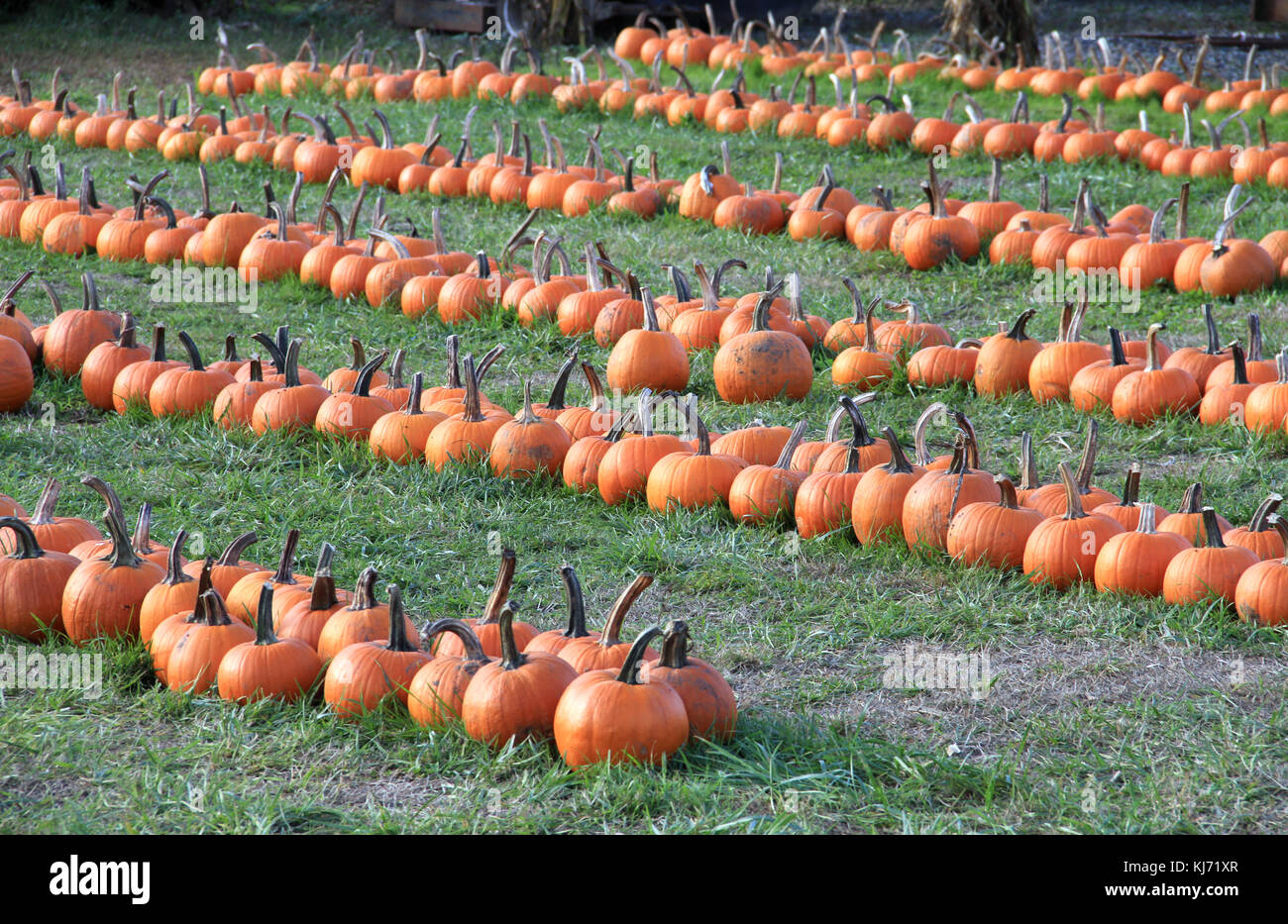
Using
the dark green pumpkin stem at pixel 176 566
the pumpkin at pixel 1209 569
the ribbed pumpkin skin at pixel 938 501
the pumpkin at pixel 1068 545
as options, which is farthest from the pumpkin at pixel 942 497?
the dark green pumpkin stem at pixel 176 566

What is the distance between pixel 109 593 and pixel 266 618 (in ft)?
1.93

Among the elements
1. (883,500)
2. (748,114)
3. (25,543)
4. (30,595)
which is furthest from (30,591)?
(748,114)

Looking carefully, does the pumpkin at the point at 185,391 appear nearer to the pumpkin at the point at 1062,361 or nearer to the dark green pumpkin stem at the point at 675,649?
the dark green pumpkin stem at the point at 675,649

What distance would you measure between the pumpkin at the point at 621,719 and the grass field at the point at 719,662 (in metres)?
0.06

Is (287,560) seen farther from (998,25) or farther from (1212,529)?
(998,25)

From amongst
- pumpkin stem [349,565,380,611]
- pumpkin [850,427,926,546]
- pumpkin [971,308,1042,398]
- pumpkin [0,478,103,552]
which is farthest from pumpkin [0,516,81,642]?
pumpkin [971,308,1042,398]

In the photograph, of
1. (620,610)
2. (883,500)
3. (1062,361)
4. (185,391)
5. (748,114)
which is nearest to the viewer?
(620,610)

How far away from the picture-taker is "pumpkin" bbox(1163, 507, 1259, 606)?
12.7ft

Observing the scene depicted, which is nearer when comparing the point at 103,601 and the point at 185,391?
the point at 103,601

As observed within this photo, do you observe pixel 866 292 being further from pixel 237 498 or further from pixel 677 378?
pixel 237 498

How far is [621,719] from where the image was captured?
9.98ft

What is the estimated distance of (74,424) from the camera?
5.75 metres

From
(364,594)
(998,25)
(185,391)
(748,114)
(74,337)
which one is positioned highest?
(998,25)

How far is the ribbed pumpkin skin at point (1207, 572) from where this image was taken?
12.7ft
